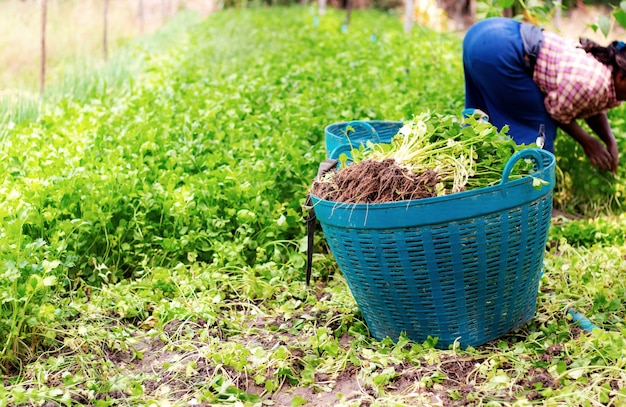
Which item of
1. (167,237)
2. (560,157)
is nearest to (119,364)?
(167,237)

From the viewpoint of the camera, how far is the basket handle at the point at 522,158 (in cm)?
269

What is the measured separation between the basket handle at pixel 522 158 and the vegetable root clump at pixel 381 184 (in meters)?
0.26

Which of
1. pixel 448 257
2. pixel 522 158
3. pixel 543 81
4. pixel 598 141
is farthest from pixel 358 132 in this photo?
pixel 448 257

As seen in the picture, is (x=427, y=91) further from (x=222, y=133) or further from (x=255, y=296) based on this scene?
(x=255, y=296)

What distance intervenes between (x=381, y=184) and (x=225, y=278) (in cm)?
118

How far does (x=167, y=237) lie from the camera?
13.1ft

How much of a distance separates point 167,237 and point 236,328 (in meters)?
0.89

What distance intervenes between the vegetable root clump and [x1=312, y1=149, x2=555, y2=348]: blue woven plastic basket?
7 cm

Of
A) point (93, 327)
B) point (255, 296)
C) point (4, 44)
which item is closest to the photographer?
point (93, 327)

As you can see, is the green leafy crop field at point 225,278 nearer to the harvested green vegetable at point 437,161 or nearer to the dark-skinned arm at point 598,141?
the dark-skinned arm at point 598,141

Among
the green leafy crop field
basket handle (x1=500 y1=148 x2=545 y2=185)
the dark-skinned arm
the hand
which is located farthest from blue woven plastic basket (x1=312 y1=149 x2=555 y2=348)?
the hand

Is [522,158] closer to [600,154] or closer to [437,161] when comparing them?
[437,161]

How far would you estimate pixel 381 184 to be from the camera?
2.82 meters

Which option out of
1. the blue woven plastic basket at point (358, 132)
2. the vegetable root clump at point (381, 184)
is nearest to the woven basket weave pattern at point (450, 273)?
the vegetable root clump at point (381, 184)
